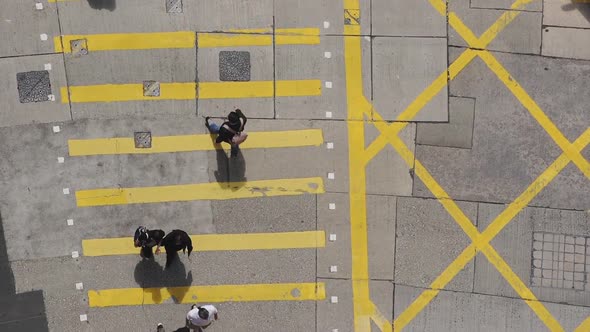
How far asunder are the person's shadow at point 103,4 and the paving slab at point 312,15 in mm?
2656

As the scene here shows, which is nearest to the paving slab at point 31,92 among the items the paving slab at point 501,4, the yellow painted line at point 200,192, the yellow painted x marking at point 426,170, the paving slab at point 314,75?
the yellow painted line at point 200,192

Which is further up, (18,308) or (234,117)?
(234,117)

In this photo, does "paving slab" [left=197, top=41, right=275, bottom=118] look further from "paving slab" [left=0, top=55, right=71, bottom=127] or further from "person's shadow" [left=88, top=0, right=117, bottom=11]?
"paving slab" [left=0, top=55, right=71, bottom=127]

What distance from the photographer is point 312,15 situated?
858 cm

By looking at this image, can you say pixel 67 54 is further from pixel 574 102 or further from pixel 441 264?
pixel 574 102

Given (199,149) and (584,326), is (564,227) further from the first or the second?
(199,149)

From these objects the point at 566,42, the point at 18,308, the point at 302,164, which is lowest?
the point at 18,308

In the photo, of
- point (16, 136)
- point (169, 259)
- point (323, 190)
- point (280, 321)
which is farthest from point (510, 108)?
point (16, 136)

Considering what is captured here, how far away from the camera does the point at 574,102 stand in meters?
8.61

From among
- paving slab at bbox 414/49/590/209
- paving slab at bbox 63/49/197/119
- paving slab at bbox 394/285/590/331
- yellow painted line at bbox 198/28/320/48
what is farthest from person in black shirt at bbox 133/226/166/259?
paving slab at bbox 414/49/590/209

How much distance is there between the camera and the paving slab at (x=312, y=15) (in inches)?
337

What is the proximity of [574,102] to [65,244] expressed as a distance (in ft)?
28.3

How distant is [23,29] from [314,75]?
4748mm

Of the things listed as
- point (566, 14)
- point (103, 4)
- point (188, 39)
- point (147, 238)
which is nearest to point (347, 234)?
point (147, 238)
